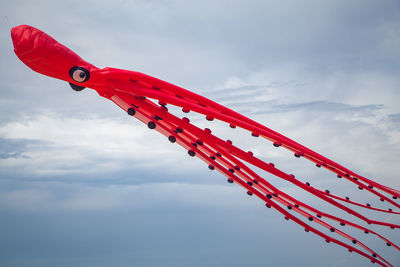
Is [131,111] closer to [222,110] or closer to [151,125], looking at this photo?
[151,125]

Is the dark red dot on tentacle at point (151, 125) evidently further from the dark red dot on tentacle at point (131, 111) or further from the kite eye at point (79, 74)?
the kite eye at point (79, 74)

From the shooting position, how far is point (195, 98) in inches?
118

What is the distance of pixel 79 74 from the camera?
2291mm

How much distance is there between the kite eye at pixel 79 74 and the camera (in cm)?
228

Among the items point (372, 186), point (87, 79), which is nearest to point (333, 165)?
point (372, 186)

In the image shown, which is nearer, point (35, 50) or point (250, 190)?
point (35, 50)

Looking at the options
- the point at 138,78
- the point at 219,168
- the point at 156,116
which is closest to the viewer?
the point at 138,78

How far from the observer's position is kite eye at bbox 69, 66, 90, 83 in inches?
89.6

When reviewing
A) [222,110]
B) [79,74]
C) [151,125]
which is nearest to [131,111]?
[151,125]

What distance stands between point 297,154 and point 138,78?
8.56 ft

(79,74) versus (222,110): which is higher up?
(222,110)

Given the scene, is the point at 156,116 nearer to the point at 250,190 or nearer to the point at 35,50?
the point at 35,50

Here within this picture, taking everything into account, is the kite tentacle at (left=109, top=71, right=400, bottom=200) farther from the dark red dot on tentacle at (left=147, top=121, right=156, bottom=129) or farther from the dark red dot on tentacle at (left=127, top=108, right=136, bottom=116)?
the dark red dot on tentacle at (left=147, top=121, right=156, bottom=129)

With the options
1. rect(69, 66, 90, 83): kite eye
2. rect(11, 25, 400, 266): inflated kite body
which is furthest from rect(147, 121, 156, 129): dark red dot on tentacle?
rect(69, 66, 90, 83): kite eye
